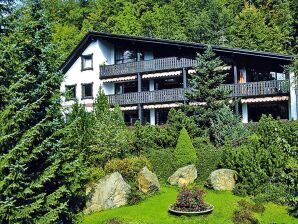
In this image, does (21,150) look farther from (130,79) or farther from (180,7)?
(180,7)

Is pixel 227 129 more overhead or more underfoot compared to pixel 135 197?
more overhead

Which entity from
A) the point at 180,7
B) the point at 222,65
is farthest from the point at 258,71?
the point at 180,7

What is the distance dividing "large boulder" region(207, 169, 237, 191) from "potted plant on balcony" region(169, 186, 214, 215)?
10.6 feet

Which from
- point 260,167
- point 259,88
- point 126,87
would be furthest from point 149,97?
point 260,167

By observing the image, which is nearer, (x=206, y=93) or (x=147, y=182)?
(x=147, y=182)

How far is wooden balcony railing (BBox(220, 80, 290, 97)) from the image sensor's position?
3494 centimetres

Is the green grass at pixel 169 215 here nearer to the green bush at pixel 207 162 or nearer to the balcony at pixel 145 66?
the green bush at pixel 207 162

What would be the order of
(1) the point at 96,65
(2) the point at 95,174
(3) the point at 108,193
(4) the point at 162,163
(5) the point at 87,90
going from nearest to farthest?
1. (3) the point at 108,193
2. (2) the point at 95,174
3. (4) the point at 162,163
4. (1) the point at 96,65
5. (5) the point at 87,90

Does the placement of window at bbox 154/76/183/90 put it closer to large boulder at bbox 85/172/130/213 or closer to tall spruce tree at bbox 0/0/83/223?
large boulder at bbox 85/172/130/213

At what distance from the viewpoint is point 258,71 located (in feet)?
129

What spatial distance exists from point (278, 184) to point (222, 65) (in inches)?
692

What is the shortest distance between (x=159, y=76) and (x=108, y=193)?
2173 centimetres

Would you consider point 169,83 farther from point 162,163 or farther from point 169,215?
point 169,215

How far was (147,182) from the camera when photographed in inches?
914
